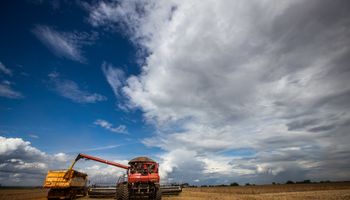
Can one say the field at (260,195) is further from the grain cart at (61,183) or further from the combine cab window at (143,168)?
the combine cab window at (143,168)

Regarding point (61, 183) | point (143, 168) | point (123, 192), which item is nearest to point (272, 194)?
point (143, 168)

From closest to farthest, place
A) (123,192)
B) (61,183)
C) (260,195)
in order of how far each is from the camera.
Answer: (123,192) < (61,183) < (260,195)

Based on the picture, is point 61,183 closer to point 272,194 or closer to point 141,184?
point 141,184

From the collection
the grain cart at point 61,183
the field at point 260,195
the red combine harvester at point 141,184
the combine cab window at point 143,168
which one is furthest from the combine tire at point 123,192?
the grain cart at point 61,183

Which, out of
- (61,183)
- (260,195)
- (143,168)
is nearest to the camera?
(143,168)

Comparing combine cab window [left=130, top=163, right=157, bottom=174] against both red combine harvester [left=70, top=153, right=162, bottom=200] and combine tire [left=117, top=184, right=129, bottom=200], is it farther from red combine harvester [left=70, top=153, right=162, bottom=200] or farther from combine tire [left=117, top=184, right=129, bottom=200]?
combine tire [left=117, top=184, right=129, bottom=200]

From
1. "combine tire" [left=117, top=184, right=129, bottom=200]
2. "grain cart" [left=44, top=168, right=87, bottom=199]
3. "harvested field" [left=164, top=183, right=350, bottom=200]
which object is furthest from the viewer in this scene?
"grain cart" [left=44, top=168, right=87, bottom=199]

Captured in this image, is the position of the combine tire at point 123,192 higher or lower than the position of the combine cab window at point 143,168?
lower

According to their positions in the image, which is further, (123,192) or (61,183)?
(61,183)

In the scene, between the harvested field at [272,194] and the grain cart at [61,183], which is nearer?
the harvested field at [272,194]

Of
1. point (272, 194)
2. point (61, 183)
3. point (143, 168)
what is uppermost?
point (143, 168)

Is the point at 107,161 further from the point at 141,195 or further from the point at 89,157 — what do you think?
the point at 141,195

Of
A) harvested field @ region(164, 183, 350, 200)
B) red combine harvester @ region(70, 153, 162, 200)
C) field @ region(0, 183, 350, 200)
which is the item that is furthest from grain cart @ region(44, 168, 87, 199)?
harvested field @ region(164, 183, 350, 200)

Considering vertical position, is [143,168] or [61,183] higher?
[143,168]
